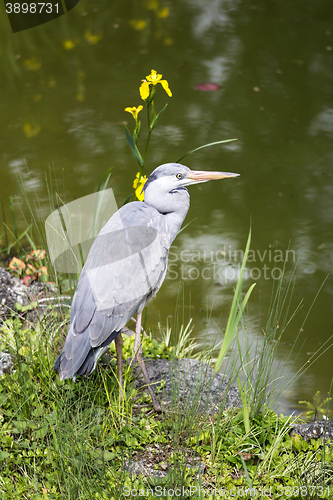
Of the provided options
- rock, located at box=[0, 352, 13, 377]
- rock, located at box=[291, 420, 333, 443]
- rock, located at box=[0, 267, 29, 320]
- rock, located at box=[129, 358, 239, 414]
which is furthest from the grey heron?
rock, located at box=[0, 267, 29, 320]

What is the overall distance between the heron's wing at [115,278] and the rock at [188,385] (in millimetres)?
362

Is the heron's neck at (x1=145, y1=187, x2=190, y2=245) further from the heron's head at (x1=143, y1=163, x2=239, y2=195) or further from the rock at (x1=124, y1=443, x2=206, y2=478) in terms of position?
the rock at (x1=124, y1=443, x2=206, y2=478)

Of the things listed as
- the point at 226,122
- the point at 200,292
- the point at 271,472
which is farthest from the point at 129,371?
the point at 226,122

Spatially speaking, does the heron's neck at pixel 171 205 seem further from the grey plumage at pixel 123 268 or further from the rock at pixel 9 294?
the rock at pixel 9 294

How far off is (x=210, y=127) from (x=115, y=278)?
3.15m

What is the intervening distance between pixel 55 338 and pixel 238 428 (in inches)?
38.8

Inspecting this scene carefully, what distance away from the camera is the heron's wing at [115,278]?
1.93 meters

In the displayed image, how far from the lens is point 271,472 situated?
1.86 meters

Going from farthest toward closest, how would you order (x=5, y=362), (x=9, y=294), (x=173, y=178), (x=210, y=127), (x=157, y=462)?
(x=210, y=127), (x=9, y=294), (x=5, y=362), (x=173, y=178), (x=157, y=462)

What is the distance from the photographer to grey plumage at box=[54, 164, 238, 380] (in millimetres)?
1936

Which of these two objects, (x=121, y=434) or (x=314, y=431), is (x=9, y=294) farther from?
(x=314, y=431)

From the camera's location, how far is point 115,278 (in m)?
2.00

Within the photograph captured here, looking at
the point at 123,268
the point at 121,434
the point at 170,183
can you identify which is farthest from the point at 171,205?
the point at 121,434

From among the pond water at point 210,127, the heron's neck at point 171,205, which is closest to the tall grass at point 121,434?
the heron's neck at point 171,205
